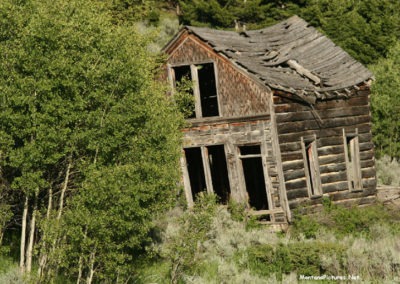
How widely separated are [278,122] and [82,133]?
815 cm

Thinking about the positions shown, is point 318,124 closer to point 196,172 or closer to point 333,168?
point 333,168

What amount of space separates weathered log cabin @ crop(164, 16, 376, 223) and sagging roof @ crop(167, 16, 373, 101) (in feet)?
0.13

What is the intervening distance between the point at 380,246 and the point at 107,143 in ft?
20.6

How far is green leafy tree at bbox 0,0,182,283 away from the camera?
12.4 metres

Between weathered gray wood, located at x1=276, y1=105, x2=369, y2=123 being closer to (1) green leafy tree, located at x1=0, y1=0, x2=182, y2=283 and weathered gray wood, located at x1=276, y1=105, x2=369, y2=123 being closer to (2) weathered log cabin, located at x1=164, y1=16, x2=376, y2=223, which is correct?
(2) weathered log cabin, located at x1=164, y1=16, x2=376, y2=223

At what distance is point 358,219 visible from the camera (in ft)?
63.2

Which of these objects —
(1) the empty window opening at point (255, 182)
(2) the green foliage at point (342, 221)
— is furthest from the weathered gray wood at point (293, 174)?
(1) the empty window opening at point (255, 182)

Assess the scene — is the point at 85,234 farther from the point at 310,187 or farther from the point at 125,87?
the point at 310,187

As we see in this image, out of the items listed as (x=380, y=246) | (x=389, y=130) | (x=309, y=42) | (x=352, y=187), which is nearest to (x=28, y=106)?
(x=380, y=246)

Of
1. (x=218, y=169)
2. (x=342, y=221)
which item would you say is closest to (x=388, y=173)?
(x=218, y=169)

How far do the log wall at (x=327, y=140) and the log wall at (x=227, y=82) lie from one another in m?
0.54

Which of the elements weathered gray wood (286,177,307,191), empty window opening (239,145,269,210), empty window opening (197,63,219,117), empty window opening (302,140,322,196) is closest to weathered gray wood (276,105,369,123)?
empty window opening (302,140,322,196)

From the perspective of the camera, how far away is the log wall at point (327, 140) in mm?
19703

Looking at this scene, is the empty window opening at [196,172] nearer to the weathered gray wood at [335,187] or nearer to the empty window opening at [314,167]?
the empty window opening at [314,167]
